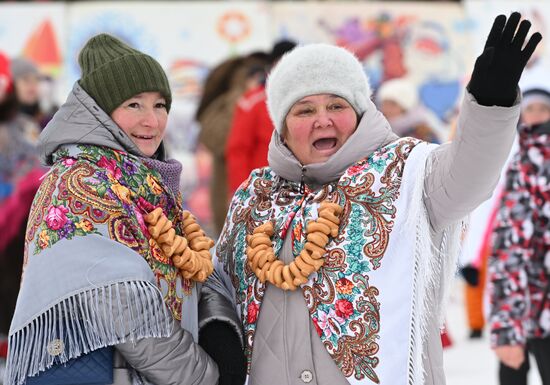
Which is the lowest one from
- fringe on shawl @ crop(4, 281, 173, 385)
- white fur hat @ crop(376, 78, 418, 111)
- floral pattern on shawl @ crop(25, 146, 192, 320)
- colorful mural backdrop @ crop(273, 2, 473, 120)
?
fringe on shawl @ crop(4, 281, 173, 385)

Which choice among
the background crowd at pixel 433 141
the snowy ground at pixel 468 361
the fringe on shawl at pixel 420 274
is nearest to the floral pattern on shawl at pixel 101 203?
the fringe on shawl at pixel 420 274

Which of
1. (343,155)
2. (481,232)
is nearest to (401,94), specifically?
(481,232)

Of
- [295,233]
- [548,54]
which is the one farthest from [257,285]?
[548,54]

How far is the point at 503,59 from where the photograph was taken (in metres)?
2.54

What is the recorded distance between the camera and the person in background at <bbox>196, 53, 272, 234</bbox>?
7328 mm

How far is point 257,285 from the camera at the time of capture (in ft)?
10.0

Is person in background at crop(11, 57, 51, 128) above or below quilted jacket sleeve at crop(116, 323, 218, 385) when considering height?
above

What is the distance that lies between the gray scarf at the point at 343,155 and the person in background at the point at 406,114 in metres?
3.74

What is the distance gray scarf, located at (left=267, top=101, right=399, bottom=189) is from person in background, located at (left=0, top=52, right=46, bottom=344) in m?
2.28

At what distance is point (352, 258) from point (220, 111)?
15.2ft

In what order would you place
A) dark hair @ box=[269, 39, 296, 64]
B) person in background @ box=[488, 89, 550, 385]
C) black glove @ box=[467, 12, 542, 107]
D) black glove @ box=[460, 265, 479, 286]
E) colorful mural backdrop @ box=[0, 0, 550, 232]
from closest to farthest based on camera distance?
black glove @ box=[467, 12, 542, 107], person in background @ box=[488, 89, 550, 385], black glove @ box=[460, 265, 479, 286], dark hair @ box=[269, 39, 296, 64], colorful mural backdrop @ box=[0, 0, 550, 232]

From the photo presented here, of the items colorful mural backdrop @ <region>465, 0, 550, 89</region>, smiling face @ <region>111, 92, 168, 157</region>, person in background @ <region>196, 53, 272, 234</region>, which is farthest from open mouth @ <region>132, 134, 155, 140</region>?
person in background @ <region>196, 53, 272, 234</region>

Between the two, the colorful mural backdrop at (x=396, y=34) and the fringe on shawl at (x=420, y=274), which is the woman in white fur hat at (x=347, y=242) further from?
the colorful mural backdrop at (x=396, y=34)

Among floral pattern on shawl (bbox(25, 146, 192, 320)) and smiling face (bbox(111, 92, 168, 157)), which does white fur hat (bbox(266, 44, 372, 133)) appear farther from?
floral pattern on shawl (bbox(25, 146, 192, 320))
